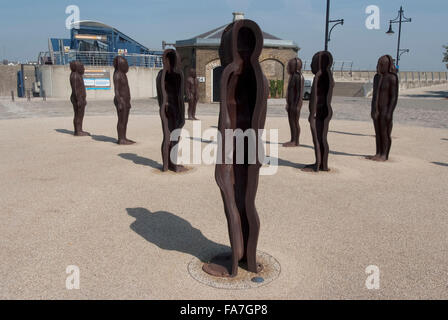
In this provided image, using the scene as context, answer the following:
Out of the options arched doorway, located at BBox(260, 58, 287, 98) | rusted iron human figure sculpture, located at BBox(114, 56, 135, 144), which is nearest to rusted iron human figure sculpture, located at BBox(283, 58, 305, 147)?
rusted iron human figure sculpture, located at BBox(114, 56, 135, 144)

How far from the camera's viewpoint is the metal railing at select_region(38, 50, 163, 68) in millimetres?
30641

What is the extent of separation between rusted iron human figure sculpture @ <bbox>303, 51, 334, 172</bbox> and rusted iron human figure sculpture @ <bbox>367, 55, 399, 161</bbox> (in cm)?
185

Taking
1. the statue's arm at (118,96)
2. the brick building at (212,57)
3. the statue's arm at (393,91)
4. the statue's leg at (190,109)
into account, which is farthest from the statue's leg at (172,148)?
the brick building at (212,57)

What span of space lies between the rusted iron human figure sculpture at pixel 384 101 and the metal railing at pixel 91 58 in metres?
25.4

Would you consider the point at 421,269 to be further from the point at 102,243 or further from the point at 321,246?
the point at 102,243

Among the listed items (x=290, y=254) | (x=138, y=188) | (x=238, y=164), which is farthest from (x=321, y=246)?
(x=138, y=188)

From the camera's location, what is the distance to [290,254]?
4.69 m

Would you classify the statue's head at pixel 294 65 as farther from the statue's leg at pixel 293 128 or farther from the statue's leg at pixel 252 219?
the statue's leg at pixel 252 219

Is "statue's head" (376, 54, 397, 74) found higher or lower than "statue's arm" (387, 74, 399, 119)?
higher

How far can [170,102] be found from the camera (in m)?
8.62

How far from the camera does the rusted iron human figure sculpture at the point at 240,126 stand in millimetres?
3873

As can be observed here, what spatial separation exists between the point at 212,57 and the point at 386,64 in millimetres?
17866
